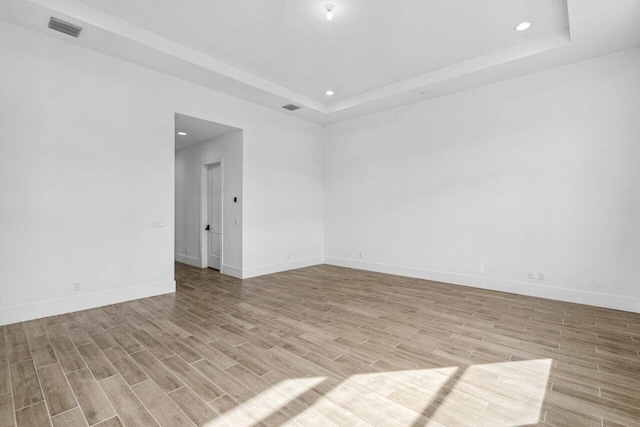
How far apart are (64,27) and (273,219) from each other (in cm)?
414

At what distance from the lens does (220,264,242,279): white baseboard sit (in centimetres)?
578

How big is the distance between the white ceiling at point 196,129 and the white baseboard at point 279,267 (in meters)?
2.75

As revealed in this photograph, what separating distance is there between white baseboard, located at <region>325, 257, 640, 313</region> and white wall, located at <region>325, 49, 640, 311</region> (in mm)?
14

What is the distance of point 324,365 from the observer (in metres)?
2.50

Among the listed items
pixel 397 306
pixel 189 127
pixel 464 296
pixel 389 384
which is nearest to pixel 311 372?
A: pixel 389 384

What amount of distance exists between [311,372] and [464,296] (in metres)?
3.13

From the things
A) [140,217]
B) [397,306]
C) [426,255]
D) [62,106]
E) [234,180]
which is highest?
[62,106]

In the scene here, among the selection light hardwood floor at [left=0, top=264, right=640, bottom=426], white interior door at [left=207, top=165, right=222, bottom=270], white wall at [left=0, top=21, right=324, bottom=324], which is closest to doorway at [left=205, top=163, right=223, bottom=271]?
white interior door at [left=207, top=165, right=222, bottom=270]

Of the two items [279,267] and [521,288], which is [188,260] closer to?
[279,267]

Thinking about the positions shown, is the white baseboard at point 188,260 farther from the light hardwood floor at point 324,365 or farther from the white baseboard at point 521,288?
the white baseboard at point 521,288

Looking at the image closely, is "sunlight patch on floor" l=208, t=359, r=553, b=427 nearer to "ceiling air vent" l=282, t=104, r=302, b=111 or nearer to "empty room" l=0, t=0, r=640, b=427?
"empty room" l=0, t=0, r=640, b=427

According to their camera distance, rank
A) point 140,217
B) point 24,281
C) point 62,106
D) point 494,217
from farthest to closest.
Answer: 1. point 494,217
2. point 140,217
3. point 62,106
4. point 24,281

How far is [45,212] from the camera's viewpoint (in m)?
3.59

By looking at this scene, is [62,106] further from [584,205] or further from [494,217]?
[584,205]
